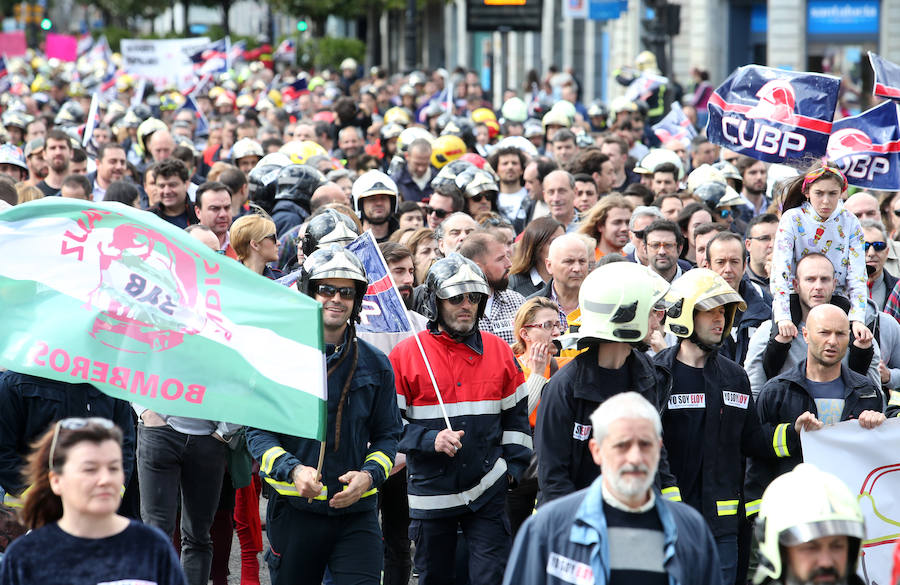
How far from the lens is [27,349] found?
543 cm

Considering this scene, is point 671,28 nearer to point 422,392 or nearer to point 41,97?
point 41,97

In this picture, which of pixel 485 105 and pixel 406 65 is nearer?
pixel 485 105

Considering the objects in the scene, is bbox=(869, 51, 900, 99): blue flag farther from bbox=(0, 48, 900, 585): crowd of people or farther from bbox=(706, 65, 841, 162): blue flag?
bbox=(0, 48, 900, 585): crowd of people

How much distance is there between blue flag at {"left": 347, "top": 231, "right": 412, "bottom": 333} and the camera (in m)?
7.02

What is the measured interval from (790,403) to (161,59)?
24.0 m

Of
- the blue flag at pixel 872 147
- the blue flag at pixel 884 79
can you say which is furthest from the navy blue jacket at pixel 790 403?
the blue flag at pixel 884 79

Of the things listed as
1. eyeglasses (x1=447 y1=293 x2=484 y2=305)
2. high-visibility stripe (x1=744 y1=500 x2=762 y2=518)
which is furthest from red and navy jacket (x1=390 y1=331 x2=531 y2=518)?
high-visibility stripe (x1=744 y1=500 x2=762 y2=518)

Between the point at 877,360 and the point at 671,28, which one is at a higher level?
the point at 671,28

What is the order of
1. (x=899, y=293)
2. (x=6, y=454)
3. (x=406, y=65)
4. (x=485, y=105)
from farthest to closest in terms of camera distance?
(x=406, y=65) < (x=485, y=105) < (x=899, y=293) < (x=6, y=454)

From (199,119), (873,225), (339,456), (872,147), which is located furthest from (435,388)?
(199,119)

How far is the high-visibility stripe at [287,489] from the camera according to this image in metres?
5.76

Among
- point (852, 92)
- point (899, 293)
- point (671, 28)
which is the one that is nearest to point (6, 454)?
point (899, 293)

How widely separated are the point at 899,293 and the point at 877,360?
173 centimetres

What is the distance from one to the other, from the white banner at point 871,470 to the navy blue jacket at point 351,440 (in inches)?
80.9
